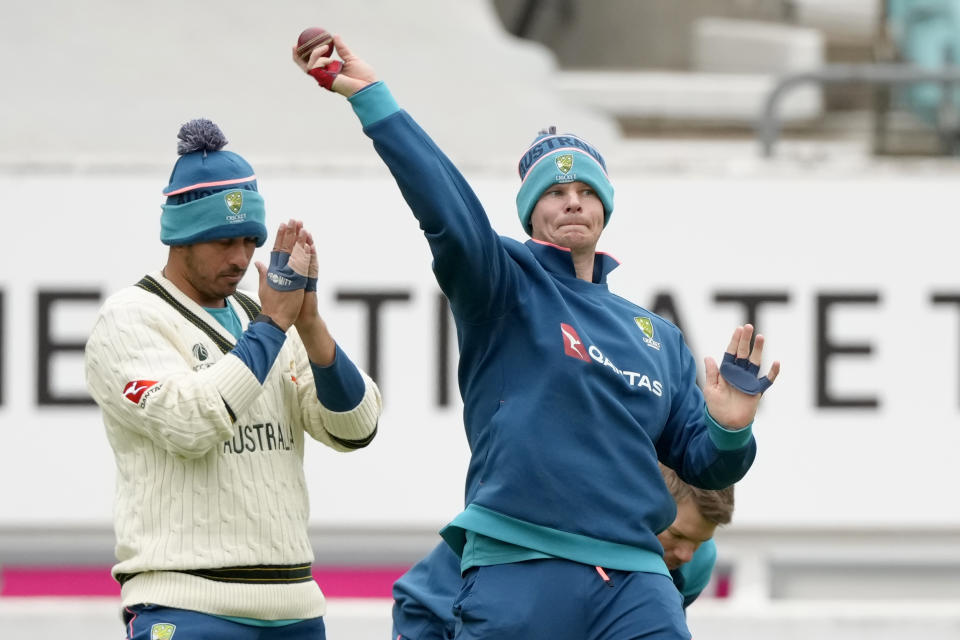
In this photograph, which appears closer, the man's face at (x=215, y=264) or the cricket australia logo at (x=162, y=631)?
the cricket australia logo at (x=162, y=631)

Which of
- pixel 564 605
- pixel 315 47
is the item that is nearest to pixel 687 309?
pixel 564 605

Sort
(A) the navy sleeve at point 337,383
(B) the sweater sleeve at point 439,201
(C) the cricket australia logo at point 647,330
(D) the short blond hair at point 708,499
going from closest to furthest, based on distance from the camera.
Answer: (B) the sweater sleeve at point 439,201
(C) the cricket australia logo at point 647,330
(A) the navy sleeve at point 337,383
(D) the short blond hair at point 708,499

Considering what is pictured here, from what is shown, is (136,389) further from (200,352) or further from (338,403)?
(338,403)

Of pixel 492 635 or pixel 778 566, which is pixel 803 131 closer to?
pixel 778 566

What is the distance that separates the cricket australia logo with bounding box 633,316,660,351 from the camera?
312cm

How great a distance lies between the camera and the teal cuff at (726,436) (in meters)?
3.02

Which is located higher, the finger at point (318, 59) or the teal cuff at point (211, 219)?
the finger at point (318, 59)

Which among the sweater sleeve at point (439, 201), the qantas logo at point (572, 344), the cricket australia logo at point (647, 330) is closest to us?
the sweater sleeve at point (439, 201)

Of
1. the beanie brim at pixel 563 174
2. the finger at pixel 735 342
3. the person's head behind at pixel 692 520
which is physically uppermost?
the beanie brim at pixel 563 174

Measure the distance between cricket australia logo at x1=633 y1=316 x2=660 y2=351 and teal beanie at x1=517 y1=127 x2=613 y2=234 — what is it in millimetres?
202

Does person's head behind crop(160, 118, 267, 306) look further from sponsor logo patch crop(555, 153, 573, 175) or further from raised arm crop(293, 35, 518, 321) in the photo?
sponsor logo patch crop(555, 153, 573, 175)

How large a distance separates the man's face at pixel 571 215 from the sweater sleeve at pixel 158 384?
62 cm

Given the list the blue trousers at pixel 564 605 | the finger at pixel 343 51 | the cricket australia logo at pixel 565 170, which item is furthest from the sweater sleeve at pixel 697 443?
the finger at pixel 343 51

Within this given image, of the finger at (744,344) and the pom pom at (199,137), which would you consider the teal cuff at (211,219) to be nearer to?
the pom pom at (199,137)
